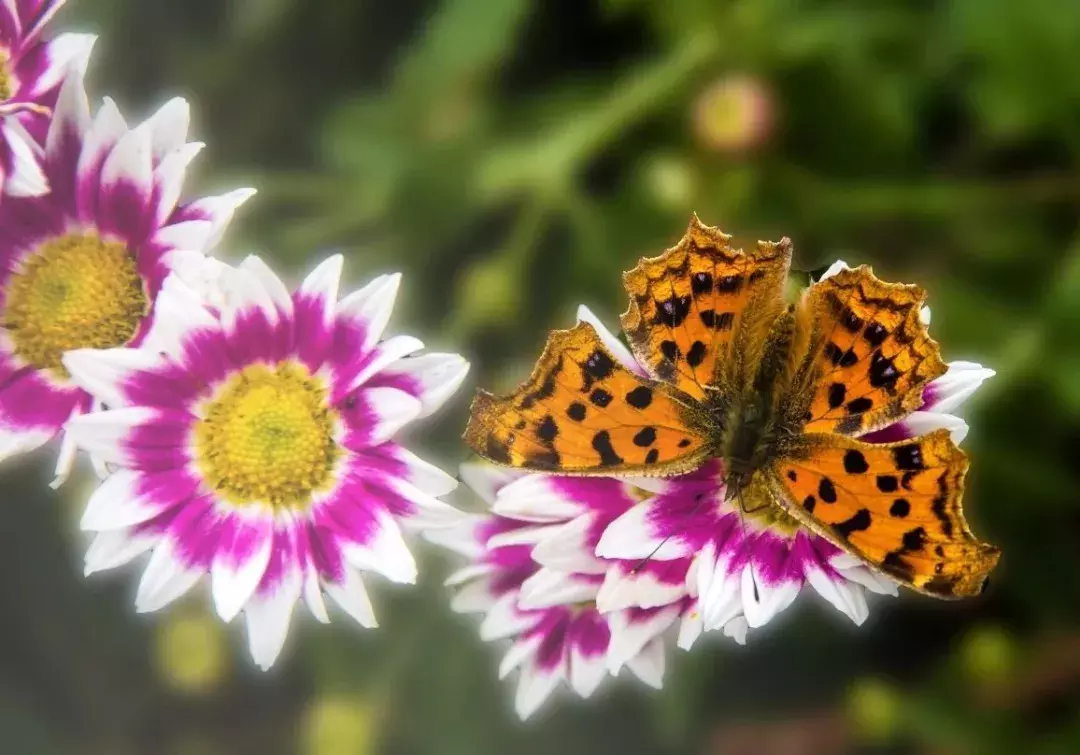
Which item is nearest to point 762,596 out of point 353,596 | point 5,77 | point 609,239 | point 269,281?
point 353,596

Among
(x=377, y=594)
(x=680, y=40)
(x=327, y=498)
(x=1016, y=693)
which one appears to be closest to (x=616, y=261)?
(x=680, y=40)

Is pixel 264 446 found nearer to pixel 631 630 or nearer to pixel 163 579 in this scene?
pixel 163 579

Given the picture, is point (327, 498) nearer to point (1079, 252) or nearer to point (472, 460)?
point (472, 460)

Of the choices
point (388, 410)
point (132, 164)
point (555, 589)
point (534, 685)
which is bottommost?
point (534, 685)

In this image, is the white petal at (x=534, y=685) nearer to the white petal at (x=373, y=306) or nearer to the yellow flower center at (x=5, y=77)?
the white petal at (x=373, y=306)

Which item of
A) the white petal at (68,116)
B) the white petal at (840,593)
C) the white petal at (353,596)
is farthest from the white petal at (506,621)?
the white petal at (68,116)

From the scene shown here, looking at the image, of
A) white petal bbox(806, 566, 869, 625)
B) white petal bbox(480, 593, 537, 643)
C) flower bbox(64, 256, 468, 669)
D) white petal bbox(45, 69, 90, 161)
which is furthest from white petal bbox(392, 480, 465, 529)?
white petal bbox(45, 69, 90, 161)

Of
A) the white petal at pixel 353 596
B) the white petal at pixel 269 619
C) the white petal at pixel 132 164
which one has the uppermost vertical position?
the white petal at pixel 132 164
